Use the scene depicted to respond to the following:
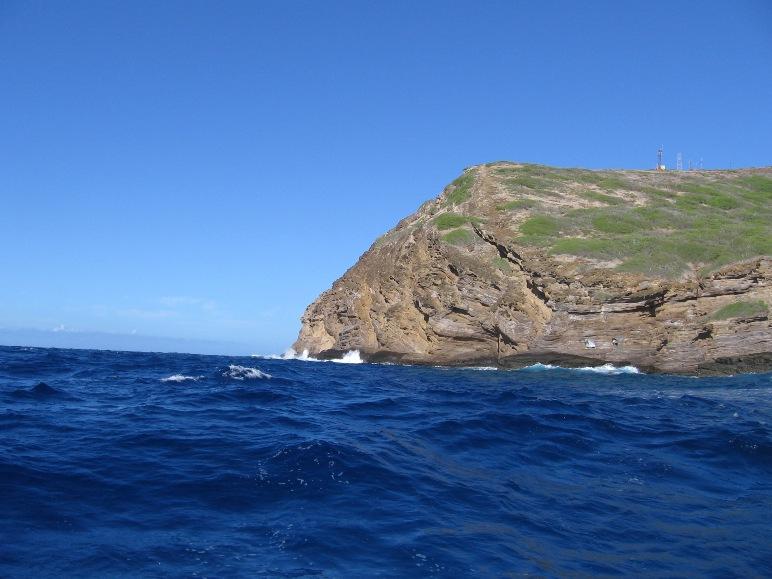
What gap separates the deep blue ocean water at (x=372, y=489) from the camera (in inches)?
305

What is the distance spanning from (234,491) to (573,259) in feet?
127

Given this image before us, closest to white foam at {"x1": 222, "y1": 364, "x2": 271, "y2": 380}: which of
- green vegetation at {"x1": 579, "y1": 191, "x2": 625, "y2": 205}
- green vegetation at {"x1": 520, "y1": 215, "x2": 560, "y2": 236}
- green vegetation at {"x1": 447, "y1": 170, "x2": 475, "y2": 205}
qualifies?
green vegetation at {"x1": 520, "y1": 215, "x2": 560, "y2": 236}

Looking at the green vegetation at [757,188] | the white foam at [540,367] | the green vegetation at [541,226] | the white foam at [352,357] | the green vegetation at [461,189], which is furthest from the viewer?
the green vegetation at [757,188]

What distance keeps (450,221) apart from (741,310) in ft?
77.6

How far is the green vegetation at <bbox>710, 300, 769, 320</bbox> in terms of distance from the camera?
38625 mm

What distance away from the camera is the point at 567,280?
44.0m

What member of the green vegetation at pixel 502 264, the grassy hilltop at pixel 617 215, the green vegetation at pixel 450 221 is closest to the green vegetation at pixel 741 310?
the grassy hilltop at pixel 617 215

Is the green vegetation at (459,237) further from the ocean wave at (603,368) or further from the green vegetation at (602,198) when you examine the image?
the green vegetation at (602,198)

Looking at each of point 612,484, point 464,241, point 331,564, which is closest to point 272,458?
point 331,564

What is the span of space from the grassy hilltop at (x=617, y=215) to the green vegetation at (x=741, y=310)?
317 cm

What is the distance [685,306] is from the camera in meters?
41.3

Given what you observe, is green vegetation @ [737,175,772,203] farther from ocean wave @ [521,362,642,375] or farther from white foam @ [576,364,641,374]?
ocean wave @ [521,362,642,375]

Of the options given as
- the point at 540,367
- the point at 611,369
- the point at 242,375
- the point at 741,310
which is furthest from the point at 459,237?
the point at 242,375

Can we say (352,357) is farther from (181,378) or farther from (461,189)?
(181,378)
